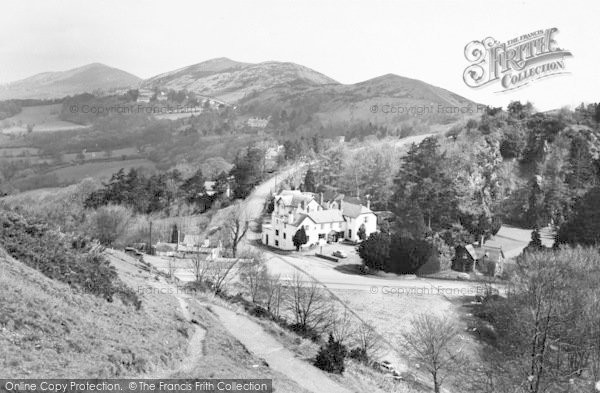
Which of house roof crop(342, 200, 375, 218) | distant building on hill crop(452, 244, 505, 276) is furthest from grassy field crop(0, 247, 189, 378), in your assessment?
house roof crop(342, 200, 375, 218)

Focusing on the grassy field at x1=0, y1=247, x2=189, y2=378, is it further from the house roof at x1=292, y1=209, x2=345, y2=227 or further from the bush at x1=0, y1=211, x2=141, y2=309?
the house roof at x1=292, y1=209, x2=345, y2=227

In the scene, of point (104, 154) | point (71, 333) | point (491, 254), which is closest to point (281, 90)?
point (104, 154)

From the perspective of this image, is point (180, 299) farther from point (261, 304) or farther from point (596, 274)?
point (596, 274)

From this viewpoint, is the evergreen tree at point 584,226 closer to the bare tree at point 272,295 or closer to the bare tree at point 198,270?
the bare tree at point 272,295

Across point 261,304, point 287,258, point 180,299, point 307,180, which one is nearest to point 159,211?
point 307,180

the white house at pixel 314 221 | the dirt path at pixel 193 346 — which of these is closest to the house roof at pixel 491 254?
the white house at pixel 314 221

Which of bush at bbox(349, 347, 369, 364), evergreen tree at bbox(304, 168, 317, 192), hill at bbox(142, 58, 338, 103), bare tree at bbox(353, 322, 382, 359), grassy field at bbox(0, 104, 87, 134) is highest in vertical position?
hill at bbox(142, 58, 338, 103)
